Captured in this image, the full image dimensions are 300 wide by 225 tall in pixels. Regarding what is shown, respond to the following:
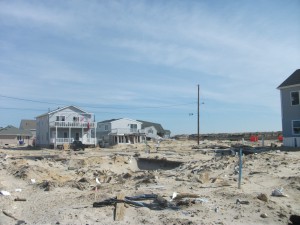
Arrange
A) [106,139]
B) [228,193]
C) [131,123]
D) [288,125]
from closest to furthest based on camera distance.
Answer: [228,193], [288,125], [106,139], [131,123]

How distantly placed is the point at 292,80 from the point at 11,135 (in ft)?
210

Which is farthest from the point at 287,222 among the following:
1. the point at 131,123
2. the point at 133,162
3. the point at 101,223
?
the point at 131,123

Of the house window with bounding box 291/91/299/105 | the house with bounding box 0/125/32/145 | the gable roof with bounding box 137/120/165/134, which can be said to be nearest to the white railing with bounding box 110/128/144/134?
the house with bounding box 0/125/32/145

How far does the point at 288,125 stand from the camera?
34656 millimetres

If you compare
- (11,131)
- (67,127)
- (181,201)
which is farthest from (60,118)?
(181,201)

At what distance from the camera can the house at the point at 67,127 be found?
57475mm

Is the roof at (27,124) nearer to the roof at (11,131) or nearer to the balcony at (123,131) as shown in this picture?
the roof at (11,131)

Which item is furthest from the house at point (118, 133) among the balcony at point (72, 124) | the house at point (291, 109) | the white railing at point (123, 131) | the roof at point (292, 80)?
the roof at point (292, 80)

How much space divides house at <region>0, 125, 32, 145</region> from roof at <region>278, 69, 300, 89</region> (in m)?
59.1

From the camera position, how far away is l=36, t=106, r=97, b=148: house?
57475mm

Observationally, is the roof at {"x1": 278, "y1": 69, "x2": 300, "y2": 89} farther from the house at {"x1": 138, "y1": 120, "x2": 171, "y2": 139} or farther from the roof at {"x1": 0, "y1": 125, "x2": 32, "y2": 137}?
the roof at {"x1": 0, "y1": 125, "x2": 32, "y2": 137}

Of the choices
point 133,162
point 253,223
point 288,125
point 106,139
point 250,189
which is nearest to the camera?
point 253,223

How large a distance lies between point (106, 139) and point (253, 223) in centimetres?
6587

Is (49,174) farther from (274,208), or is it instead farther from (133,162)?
(274,208)
